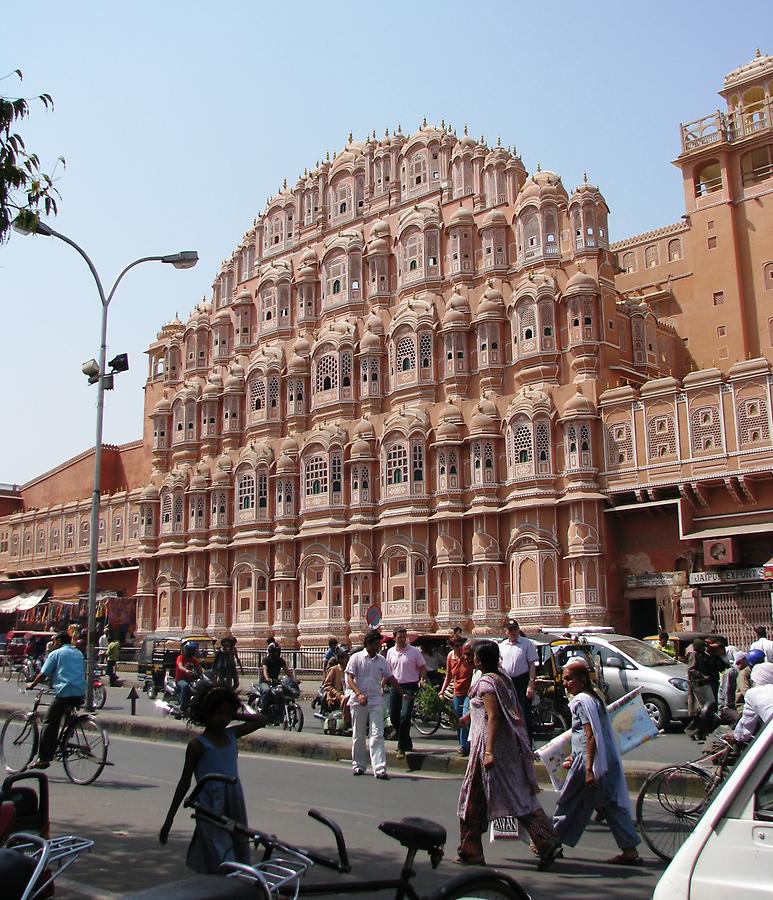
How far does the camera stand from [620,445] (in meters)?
29.6

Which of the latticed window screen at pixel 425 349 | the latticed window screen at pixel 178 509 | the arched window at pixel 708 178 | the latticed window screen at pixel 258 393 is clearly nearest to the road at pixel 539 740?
the latticed window screen at pixel 425 349

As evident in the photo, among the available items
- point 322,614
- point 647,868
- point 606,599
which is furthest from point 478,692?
point 322,614

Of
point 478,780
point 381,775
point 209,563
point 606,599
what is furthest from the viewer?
point 209,563

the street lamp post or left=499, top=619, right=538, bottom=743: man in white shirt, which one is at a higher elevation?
the street lamp post

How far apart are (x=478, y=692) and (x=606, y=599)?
23.0 m

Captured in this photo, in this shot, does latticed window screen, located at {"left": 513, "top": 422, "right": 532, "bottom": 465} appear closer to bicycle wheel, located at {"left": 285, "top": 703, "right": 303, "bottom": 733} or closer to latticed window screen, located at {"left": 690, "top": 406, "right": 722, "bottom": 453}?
latticed window screen, located at {"left": 690, "top": 406, "right": 722, "bottom": 453}

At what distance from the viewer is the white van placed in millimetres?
3338

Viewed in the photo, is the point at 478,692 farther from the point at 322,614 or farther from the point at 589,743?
the point at 322,614

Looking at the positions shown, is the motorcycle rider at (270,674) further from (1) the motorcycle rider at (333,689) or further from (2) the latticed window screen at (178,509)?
(2) the latticed window screen at (178,509)

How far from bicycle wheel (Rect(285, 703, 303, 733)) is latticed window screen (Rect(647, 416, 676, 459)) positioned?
15.8m

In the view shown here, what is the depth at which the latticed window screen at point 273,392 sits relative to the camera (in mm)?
40469

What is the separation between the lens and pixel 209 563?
4141 cm

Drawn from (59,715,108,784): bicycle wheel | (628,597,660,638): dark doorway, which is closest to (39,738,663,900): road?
(59,715,108,784): bicycle wheel

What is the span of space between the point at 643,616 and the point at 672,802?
77.0 feet
